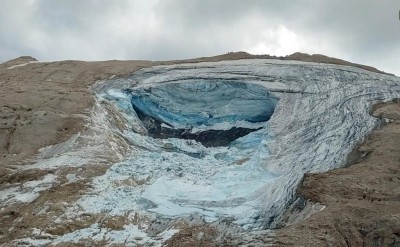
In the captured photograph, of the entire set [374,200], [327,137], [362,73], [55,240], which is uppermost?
[362,73]

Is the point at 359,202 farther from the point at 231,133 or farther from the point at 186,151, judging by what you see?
the point at 231,133

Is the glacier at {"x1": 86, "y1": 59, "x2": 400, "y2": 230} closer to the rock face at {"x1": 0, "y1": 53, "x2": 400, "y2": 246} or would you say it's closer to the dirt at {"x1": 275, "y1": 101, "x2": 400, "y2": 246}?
the rock face at {"x1": 0, "y1": 53, "x2": 400, "y2": 246}

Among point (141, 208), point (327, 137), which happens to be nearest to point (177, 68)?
point (327, 137)

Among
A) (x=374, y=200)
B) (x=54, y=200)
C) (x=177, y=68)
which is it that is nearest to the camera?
(x=374, y=200)

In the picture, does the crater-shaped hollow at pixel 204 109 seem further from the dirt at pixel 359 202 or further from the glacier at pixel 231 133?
the dirt at pixel 359 202

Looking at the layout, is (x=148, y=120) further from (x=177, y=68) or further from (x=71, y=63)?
(x=71, y=63)

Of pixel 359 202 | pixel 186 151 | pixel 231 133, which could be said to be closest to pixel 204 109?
pixel 231 133

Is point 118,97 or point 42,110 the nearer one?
point 42,110
